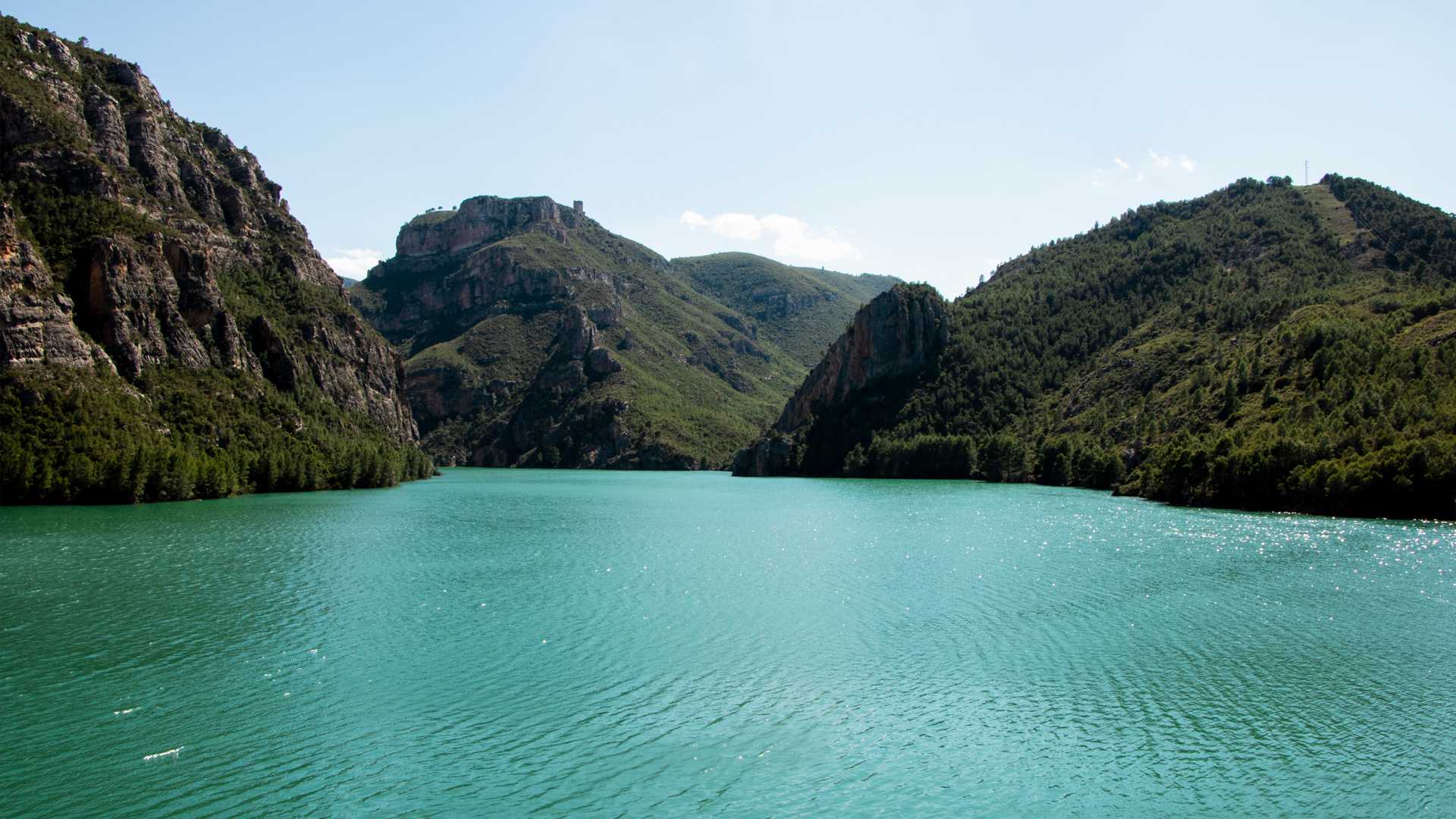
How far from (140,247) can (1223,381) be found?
148 meters

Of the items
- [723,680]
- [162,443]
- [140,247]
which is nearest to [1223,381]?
[723,680]

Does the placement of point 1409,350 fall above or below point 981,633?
above

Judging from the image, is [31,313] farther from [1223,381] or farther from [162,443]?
[1223,381]

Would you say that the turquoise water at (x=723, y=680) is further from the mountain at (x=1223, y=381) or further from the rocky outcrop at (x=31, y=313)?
the rocky outcrop at (x=31, y=313)

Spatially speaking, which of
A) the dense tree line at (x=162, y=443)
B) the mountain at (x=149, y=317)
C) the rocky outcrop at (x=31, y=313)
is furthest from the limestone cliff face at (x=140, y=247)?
the dense tree line at (x=162, y=443)

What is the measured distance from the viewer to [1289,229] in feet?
582

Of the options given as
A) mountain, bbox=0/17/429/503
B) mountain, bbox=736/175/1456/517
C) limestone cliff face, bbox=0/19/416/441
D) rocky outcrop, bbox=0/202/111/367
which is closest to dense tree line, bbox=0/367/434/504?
mountain, bbox=0/17/429/503

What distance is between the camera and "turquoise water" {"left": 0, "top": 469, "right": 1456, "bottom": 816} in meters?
20.3

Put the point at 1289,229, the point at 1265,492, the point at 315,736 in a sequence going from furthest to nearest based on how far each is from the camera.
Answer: the point at 1289,229, the point at 1265,492, the point at 315,736

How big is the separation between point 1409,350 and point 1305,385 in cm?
1047

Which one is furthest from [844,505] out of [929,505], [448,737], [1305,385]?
[448,737]

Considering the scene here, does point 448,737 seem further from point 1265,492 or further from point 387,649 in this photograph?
point 1265,492

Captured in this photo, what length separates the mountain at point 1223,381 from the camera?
8356 centimetres

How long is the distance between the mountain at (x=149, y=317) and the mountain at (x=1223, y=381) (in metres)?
98.8
